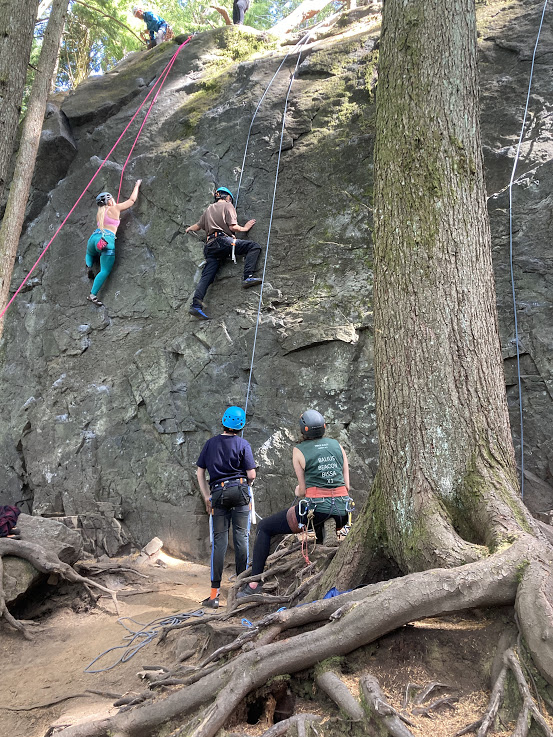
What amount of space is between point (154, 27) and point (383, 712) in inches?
543

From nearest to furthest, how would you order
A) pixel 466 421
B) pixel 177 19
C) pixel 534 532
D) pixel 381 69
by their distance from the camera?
1. pixel 534 532
2. pixel 466 421
3. pixel 381 69
4. pixel 177 19

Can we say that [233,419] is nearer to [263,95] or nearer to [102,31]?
[263,95]

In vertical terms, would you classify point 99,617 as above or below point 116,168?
below

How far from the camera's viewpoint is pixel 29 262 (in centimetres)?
991

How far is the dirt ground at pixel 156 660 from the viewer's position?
2.27m

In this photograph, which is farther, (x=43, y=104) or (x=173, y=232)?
(x=173, y=232)

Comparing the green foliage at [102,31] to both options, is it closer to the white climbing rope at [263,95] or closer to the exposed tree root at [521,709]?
the white climbing rope at [263,95]

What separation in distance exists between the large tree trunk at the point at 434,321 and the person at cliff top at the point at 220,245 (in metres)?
4.28

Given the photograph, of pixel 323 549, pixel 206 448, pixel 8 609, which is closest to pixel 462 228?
pixel 323 549

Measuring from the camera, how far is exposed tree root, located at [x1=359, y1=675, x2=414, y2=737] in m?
2.02

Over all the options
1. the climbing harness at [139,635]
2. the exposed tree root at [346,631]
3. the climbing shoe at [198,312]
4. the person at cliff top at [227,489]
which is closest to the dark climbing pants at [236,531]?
the person at cliff top at [227,489]

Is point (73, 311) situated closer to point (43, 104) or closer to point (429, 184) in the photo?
point (43, 104)

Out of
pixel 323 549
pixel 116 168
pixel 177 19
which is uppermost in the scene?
pixel 177 19

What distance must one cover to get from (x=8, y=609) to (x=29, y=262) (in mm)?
6564
